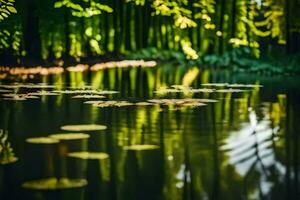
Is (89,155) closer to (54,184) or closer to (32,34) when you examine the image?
(54,184)

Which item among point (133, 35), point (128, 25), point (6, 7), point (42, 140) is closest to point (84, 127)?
point (42, 140)

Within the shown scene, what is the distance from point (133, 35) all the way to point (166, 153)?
1097 inches

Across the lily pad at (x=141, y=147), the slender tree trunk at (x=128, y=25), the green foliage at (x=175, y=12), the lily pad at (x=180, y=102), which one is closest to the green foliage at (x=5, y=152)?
the lily pad at (x=141, y=147)

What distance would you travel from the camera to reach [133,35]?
33125 mm

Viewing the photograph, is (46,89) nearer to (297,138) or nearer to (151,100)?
(151,100)

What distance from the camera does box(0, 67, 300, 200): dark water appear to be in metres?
4.21

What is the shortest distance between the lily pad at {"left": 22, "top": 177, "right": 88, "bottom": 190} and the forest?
13.7m

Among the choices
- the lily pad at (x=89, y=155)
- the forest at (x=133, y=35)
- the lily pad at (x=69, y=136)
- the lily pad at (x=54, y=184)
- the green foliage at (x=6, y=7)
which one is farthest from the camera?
the forest at (x=133, y=35)

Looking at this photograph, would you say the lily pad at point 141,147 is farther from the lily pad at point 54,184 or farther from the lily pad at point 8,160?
the lily pad at point 54,184

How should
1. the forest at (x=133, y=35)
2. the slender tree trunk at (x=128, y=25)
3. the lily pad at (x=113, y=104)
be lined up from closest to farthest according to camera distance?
1. the lily pad at (x=113, y=104)
2. the forest at (x=133, y=35)
3. the slender tree trunk at (x=128, y=25)

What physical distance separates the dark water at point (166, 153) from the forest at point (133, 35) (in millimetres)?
9375

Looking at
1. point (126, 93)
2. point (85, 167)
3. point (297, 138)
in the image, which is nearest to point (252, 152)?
point (297, 138)

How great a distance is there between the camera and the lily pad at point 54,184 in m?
4.20

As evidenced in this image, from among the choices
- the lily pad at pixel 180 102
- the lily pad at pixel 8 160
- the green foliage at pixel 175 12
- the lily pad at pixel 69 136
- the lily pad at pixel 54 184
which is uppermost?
the green foliage at pixel 175 12
